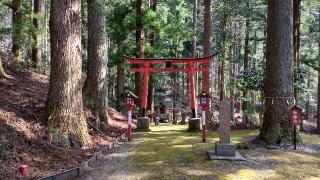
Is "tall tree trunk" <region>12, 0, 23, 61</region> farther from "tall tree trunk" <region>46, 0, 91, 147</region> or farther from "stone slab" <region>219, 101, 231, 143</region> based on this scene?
"stone slab" <region>219, 101, 231, 143</region>

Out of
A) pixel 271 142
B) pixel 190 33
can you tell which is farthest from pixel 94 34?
pixel 190 33

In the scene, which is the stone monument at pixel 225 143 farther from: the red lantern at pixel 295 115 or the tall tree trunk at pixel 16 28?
the tall tree trunk at pixel 16 28

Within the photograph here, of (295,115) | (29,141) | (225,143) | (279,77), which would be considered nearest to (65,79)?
(29,141)

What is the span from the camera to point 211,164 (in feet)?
25.6

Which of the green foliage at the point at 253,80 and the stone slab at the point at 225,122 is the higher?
the green foliage at the point at 253,80

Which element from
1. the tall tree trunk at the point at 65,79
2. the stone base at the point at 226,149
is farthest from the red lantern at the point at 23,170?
the stone base at the point at 226,149

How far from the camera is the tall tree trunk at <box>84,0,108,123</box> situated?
12578mm

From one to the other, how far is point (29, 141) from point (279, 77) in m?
6.28

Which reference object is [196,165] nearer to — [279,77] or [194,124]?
[279,77]

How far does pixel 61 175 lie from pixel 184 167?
2.45m

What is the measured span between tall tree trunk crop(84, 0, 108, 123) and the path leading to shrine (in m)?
3.06

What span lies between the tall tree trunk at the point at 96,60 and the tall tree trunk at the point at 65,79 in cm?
357

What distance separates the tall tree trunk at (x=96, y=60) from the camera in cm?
1258

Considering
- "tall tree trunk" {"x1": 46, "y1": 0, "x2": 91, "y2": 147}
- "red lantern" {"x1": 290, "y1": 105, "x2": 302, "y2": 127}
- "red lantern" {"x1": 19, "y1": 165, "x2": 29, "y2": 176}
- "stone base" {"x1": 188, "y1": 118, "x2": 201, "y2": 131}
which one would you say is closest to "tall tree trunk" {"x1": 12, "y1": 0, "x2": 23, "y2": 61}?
"tall tree trunk" {"x1": 46, "y1": 0, "x2": 91, "y2": 147}
